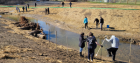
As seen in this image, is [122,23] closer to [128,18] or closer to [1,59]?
[128,18]

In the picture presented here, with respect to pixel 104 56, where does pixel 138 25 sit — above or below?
above

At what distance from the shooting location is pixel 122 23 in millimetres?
19375

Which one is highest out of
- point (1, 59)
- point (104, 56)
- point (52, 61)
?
point (1, 59)

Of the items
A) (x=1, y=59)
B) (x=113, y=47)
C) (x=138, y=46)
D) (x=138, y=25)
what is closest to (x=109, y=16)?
(x=138, y=25)

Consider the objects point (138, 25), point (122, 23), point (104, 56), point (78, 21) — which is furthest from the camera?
point (78, 21)

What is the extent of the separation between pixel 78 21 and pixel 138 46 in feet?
42.4

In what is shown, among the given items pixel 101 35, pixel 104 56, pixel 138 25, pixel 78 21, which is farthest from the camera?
pixel 78 21

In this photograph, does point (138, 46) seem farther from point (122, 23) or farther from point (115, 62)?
point (122, 23)

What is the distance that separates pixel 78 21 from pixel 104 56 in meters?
14.2

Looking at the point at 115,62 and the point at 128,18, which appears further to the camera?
the point at 128,18

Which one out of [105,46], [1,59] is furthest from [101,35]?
[1,59]

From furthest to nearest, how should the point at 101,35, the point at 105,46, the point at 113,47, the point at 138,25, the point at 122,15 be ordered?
the point at 122,15 → the point at 138,25 → the point at 101,35 → the point at 105,46 → the point at 113,47

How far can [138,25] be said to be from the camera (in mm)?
18062

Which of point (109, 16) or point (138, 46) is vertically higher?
point (109, 16)
